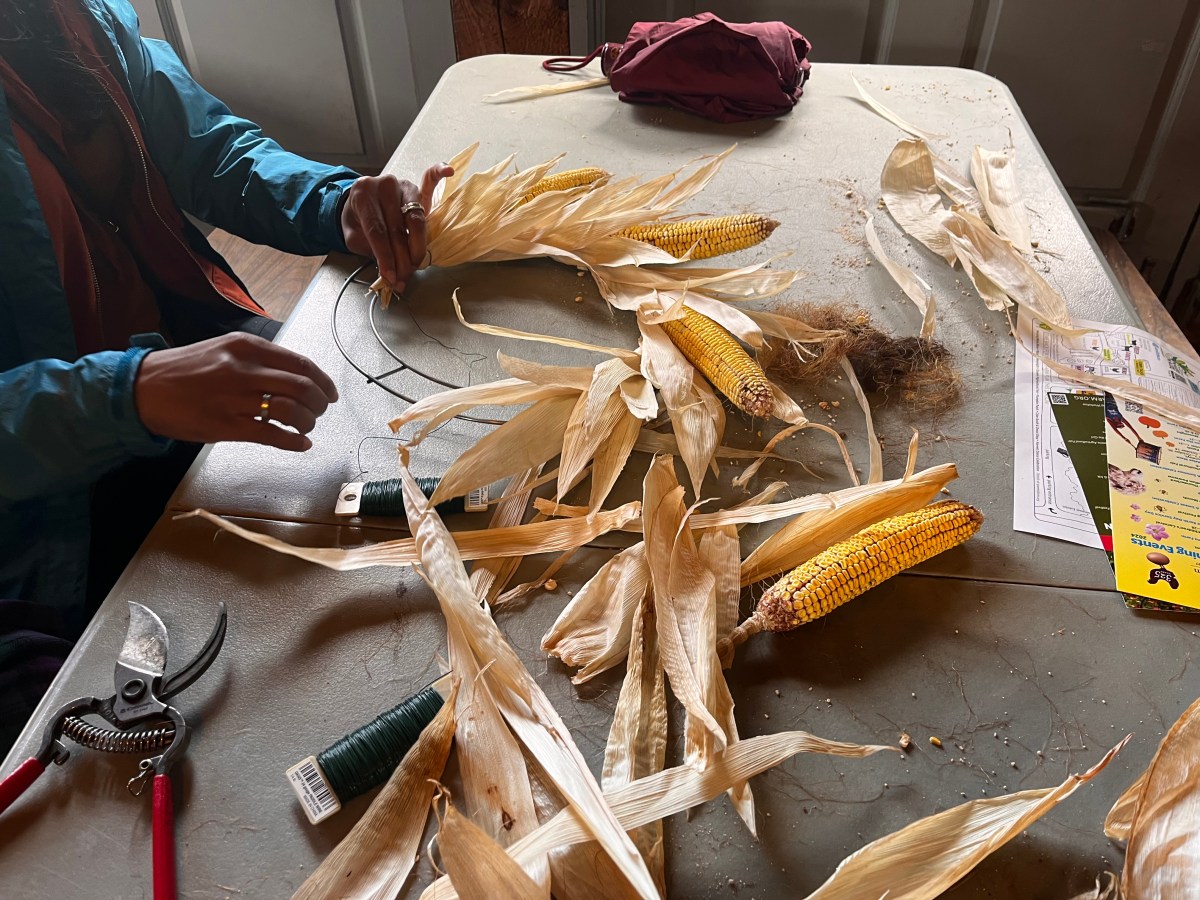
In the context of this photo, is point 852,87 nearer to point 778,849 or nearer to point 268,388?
point 268,388

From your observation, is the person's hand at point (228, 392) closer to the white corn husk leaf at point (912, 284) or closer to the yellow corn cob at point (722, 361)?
the yellow corn cob at point (722, 361)

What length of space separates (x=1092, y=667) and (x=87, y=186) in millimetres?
1362

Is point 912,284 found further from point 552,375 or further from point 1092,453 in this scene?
point 552,375

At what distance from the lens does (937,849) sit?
569 mm

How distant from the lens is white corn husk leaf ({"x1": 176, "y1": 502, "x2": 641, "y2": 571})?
0.76 meters

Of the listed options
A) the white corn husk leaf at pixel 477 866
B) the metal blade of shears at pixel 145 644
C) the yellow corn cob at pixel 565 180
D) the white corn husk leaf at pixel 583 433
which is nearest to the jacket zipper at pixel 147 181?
the yellow corn cob at pixel 565 180

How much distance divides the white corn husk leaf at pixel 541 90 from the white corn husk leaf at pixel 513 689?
1.10 m

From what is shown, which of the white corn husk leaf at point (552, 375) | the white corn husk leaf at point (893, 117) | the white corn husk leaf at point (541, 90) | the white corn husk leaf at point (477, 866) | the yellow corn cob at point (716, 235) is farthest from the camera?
the white corn husk leaf at point (541, 90)

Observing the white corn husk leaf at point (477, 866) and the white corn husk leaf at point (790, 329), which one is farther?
the white corn husk leaf at point (790, 329)

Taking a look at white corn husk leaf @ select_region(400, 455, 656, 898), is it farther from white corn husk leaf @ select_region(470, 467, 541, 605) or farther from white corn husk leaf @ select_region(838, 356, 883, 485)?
white corn husk leaf @ select_region(838, 356, 883, 485)

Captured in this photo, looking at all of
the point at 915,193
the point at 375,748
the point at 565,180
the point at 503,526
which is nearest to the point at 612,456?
the point at 503,526

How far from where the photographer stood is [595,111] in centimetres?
161

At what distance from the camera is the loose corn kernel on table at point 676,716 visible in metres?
0.59

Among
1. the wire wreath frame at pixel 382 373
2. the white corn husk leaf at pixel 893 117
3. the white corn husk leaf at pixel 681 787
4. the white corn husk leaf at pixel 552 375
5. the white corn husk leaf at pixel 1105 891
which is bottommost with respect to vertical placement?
the white corn husk leaf at pixel 1105 891
